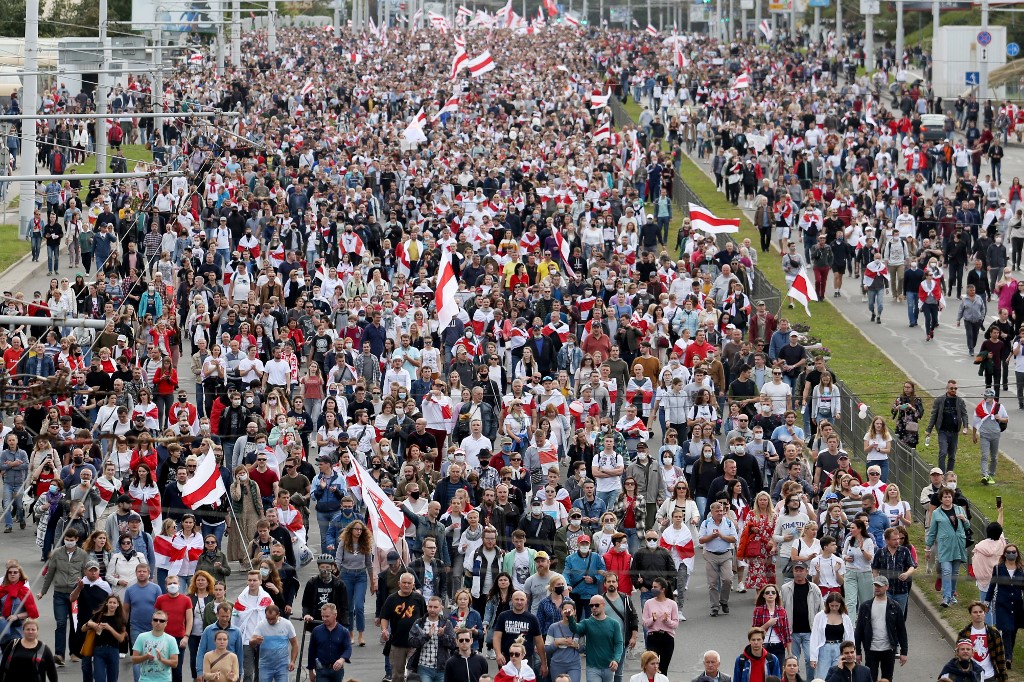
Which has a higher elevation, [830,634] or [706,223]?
[706,223]

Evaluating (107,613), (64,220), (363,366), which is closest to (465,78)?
(64,220)

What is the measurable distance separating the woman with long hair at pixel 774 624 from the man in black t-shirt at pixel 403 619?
275cm

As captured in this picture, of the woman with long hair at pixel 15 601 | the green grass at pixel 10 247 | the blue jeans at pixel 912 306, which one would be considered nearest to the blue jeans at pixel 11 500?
the woman with long hair at pixel 15 601

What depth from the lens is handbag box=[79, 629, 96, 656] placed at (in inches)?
640

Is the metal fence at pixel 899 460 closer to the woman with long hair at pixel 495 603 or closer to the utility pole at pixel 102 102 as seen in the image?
the woman with long hair at pixel 495 603

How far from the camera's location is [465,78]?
64.7 m

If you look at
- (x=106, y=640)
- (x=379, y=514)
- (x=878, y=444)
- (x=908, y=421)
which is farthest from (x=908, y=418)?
(x=106, y=640)

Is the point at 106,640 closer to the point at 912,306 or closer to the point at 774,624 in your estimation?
the point at 774,624

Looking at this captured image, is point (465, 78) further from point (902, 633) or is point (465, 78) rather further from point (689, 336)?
point (902, 633)

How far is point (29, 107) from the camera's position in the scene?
4172 cm

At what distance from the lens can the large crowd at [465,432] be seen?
53.2 feet

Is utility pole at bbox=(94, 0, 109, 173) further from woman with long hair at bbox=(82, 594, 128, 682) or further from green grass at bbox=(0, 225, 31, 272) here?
woman with long hair at bbox=(82, 594, 128, 682)

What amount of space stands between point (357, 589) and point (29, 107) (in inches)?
1043

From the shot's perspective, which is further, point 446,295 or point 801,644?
point 446,295
